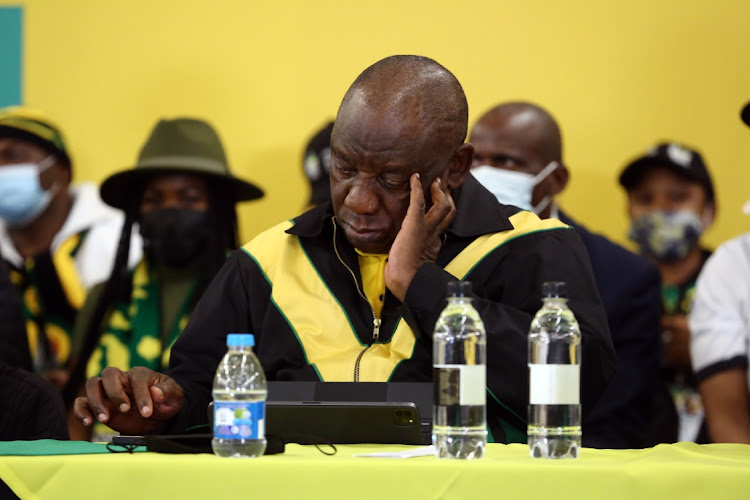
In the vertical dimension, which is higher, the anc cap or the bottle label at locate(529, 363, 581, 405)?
the anc cap

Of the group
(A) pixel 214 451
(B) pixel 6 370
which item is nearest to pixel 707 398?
(B) pixel 6 370

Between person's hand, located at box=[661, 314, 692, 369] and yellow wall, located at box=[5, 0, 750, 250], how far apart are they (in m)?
0.57

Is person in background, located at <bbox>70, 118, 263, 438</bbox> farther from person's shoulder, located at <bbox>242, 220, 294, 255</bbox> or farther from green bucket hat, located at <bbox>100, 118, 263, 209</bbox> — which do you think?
person's shoulder, located at <bbox>242, 220, 294, 255</bbox>

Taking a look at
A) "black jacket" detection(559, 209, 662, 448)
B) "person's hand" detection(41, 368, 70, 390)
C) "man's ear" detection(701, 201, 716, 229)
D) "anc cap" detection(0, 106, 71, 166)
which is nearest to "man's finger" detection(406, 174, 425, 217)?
"black jacket" detection(559, 209, 662, 448)

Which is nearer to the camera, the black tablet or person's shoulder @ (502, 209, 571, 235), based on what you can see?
the black tablet

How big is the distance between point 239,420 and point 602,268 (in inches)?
105

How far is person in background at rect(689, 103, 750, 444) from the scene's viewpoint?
4266 millimetres

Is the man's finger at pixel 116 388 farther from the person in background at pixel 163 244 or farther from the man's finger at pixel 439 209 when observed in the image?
the person in background at pixel 163 244

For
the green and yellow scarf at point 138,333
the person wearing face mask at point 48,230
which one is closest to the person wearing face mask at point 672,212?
Result: the green and yellow scarf at point 138,333

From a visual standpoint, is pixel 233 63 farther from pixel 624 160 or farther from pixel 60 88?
pixel 624 160

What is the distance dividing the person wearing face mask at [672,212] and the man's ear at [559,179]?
0.43 metres

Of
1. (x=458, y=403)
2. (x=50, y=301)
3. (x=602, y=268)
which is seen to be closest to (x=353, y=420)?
(x=458, y=403)

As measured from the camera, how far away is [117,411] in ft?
8.21

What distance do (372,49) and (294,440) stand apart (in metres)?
3.21
